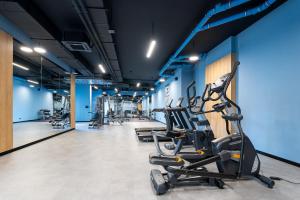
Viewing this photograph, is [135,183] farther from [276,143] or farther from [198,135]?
[276,143]

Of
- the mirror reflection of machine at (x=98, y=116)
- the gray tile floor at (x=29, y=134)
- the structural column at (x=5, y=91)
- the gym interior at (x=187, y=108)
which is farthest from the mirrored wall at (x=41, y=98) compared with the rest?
the structural column at (x=5, y=91)

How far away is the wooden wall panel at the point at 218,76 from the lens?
17.8 feet

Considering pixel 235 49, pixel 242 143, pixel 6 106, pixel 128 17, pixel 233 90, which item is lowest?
pixel 242 143

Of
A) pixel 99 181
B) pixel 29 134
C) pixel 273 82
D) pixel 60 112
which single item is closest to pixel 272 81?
pixel 273 82

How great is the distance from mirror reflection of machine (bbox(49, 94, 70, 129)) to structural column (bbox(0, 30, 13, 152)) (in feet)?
17.7

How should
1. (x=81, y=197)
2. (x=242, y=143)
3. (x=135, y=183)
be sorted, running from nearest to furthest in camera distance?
(x=81, y=197), (x=242, y=143), (x=135, y=183)

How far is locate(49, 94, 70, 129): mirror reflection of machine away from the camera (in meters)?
10.3

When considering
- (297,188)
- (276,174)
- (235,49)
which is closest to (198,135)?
(276,174)

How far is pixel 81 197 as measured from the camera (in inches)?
89.4

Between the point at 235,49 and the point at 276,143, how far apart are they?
124 inches

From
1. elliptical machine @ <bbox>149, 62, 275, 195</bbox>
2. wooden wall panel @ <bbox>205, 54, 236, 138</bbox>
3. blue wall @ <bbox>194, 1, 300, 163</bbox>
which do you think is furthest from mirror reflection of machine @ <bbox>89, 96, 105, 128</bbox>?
elliptical machine @ <bbox>149, 62, 275, 195</bbox>

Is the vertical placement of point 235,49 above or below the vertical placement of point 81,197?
above

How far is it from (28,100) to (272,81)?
14071mm

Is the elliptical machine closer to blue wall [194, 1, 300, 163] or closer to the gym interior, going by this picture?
the gym interior
